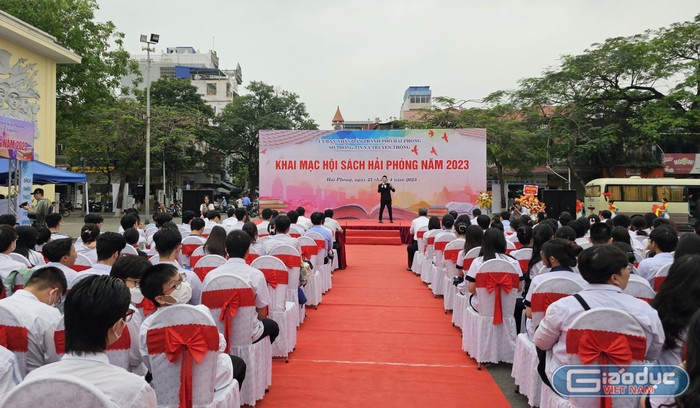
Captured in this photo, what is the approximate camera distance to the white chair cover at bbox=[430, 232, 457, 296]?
19.6ft

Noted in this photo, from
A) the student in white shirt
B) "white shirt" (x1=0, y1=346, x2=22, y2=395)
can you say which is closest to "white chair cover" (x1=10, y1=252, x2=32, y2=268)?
the student in white shirt

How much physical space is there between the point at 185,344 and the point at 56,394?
2.88ft

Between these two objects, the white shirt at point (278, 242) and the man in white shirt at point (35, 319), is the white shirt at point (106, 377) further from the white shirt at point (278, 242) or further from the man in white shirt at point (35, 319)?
the white shirt at point (278, 242)

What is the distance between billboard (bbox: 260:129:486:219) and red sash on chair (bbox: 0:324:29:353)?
13.4 metres

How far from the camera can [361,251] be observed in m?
11.0

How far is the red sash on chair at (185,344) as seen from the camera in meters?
2.10

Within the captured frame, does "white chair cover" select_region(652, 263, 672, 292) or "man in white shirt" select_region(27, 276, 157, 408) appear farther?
"white chair cover" select_region(652, 263, 672, 292)

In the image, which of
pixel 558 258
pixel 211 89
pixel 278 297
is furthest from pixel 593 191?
pixel 211 89

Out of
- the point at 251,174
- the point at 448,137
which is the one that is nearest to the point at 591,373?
the point at 448,137

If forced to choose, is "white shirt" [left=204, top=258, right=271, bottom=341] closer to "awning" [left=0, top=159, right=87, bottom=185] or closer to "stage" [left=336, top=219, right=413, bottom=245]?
"stage" [left=336, top=219, right=413, bottom=245]

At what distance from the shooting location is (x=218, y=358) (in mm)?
2410

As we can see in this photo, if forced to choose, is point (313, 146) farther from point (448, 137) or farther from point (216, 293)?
point (216, 293)

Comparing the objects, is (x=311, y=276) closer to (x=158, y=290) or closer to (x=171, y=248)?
(x=171, y=248)

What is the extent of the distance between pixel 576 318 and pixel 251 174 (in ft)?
91.4
